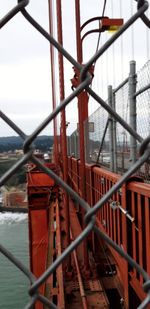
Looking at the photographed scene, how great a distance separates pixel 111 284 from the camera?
5.99m

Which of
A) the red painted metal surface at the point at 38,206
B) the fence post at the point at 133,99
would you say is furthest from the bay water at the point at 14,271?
the fence post at the point at 133,99

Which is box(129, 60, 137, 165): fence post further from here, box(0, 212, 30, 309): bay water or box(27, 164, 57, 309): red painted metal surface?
box(0, 212, 30, 309): bay water

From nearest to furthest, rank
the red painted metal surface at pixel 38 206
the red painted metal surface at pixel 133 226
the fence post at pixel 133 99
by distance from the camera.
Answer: the red painted metal surface at pixel 133 226 < the fence post at pixel 133 99 < the red painted metal surface at pixel 38 206

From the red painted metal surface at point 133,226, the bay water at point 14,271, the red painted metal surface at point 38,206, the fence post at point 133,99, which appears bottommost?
the bay water at point 14,271

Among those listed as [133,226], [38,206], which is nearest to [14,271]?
[38,206]

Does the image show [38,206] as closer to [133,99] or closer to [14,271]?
[133,99]

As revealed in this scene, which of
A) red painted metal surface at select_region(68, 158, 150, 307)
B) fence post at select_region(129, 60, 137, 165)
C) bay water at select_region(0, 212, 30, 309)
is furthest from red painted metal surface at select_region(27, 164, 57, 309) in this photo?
fence post at select_region(129, 60, 137, 165)

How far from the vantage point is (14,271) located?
29.0 m

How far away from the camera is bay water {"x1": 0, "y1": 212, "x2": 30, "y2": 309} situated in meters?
23.2

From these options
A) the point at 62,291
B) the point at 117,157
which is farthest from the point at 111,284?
the point at 117,157

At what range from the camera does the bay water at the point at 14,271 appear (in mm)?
23234

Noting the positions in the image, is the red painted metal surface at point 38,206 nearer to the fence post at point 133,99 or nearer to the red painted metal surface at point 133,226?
the red painted metal surface at point 133,226

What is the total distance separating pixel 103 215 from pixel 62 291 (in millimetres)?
1092

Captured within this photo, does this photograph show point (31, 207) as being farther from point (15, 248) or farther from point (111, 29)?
point (15, 248)
